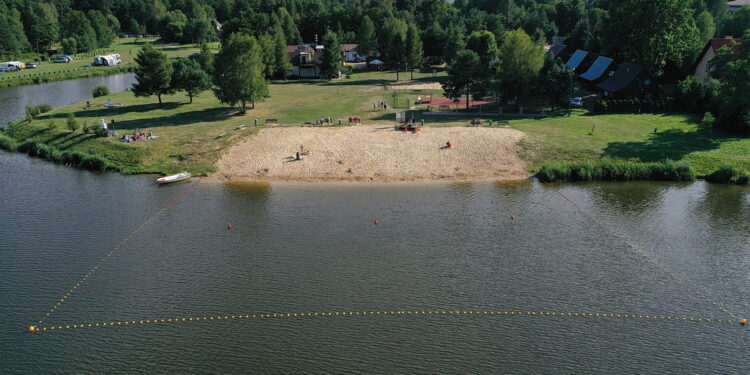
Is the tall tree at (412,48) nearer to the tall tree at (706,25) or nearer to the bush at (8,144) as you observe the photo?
the tall tree at (706,25)

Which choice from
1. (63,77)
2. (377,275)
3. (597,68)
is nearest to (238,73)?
(377,275)

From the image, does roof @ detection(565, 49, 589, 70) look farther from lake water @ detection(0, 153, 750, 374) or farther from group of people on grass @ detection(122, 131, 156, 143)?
group of people on grass @ detection(122, 131, 156, 143)

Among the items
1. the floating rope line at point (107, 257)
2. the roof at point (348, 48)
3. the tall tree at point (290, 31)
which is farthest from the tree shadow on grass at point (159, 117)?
the tall tree at point (290, 31)

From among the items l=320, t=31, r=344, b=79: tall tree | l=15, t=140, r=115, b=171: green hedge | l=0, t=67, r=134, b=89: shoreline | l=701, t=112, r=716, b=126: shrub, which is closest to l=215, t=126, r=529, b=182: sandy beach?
l=15, t=140, r=115, b=171: green hedge

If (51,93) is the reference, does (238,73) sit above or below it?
above

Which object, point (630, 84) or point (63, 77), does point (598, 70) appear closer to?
point (630, 84)

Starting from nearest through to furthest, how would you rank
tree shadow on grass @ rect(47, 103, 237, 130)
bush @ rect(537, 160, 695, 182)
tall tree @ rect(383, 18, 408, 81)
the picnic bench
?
1. bush @ rect(537, 160, 695, 182)
2. the picnic bench
3. tree shadow on grass @ rect(47, 103, 237, 130)
4. tall tree @ rect(383, 18, 408, 81)
